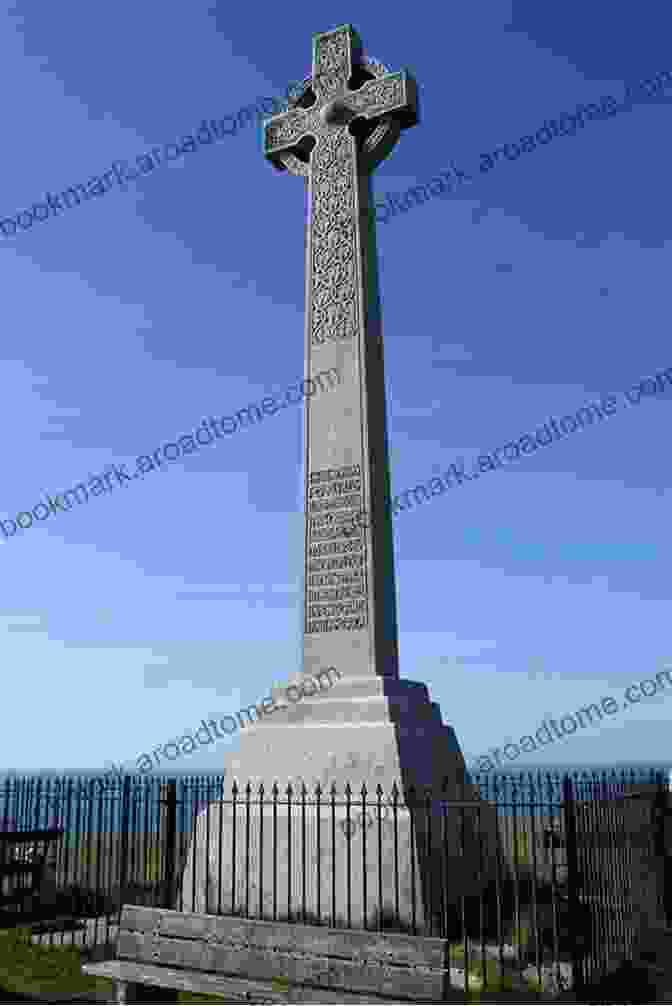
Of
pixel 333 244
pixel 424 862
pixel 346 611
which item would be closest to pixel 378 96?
pixel 333 244

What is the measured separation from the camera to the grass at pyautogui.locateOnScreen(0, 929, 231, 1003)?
25.9 ft

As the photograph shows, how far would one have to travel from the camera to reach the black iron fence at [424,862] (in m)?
7.81

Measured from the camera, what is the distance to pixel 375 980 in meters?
5.57

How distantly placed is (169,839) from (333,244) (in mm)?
7526

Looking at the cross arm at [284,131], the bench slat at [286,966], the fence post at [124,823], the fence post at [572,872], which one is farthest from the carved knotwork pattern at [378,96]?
the bench slat at [286,966]

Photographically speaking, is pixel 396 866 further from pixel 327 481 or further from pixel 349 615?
pixel 327 481

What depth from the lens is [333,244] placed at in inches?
463

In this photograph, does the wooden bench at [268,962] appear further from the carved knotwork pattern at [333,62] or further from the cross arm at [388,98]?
the carved knotwork pattern at [333,62]

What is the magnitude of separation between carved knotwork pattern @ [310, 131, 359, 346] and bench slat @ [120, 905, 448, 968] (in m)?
7.06

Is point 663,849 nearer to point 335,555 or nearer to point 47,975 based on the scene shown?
point 335,555

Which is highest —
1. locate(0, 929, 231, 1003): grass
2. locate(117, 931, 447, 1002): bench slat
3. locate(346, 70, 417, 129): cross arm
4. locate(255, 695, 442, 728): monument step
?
locate(346, 70, 417, 129): cross arm

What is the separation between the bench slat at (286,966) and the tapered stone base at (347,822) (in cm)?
196

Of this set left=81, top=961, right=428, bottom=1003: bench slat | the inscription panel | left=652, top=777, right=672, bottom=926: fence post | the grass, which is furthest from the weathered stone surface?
left=652, top=777, right=672, bottom=926: fence post

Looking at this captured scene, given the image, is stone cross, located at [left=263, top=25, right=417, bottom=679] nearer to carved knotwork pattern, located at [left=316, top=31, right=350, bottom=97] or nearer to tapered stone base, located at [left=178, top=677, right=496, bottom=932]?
carved knotwork pattern, located at [left=316, top=31, right=350, bottom=97]
